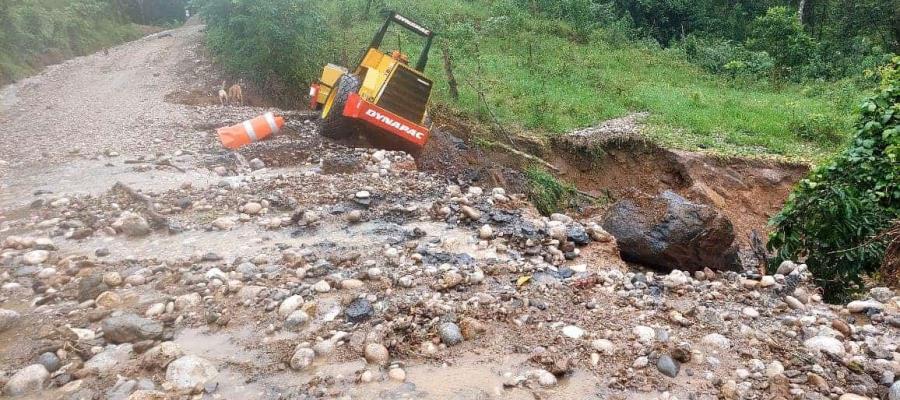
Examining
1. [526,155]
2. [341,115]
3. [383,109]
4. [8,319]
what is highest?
[8,319]

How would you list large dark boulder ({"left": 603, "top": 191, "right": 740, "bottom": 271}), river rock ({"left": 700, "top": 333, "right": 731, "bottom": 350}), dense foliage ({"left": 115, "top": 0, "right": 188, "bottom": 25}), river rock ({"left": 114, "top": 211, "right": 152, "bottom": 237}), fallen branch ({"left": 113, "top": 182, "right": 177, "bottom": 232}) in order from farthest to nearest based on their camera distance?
1. dense foliage ({"left": 115, "top": 0, "right": 188, "bottom": 25})
2. large dark boulder ({"left": 603, "top": 191, "right": 740, "bottom": 271})
3. fallen branch ({"left": 113, "top": 182, "right": 177, "bottom": 232})
4. river rock ({"left": 114, "top": 211, "right": 152, "bottom": 237})
5. river rock ({"left": 700, "top": 333, "right": 731, "bottom": 350})

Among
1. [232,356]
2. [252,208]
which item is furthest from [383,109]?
[232,356]

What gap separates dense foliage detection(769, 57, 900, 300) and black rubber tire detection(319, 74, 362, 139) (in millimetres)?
5689

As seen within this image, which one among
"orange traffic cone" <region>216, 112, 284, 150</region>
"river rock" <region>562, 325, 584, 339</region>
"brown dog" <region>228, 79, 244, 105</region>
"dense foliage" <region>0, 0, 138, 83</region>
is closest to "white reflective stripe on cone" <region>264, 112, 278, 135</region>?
"orange traffic cone" <region>216, 112, 284, 150</region>

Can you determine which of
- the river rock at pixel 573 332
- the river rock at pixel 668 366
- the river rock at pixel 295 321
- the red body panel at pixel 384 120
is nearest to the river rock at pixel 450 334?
the river rock at pixel 573 332

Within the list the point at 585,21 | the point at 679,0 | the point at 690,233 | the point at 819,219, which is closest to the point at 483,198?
the point at 690,233

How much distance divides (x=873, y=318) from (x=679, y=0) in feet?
78.3

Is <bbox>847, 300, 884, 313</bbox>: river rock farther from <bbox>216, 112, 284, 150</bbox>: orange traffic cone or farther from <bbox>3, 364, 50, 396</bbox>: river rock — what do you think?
<bbox>216, 112, 284, 150</bbox>: orange traffic cone

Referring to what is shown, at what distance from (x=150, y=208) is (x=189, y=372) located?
311cm

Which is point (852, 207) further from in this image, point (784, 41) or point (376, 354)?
point (784, 41)

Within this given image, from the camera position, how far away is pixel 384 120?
825 centimetres

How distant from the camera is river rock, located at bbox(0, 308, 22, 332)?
383cm

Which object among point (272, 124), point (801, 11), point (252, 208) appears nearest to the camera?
point (252, 208)

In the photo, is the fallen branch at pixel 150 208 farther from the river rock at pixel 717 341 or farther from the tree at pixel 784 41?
the tree at pixel 784 41
